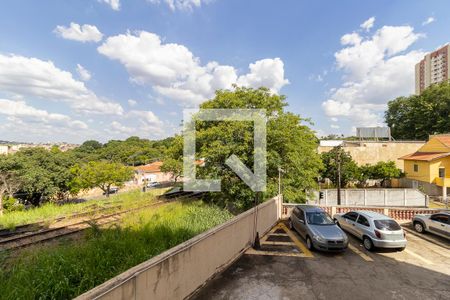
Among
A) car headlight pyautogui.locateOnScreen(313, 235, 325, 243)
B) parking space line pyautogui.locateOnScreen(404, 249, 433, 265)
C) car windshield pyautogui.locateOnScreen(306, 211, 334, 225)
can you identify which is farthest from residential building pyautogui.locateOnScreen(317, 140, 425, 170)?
car headlight pyautogui.locateOnScreen(313, 235, 325, 243)

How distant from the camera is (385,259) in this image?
7.74m

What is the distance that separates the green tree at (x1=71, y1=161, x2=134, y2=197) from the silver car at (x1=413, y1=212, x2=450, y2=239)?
3346 cm

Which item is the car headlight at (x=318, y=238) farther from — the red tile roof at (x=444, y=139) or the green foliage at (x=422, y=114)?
the green foliage at (x=422, y=114)

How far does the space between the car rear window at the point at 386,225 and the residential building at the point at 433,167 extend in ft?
76.3

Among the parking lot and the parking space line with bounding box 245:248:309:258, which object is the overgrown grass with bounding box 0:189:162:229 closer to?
the parking space line with bounding box 245:248:309:258

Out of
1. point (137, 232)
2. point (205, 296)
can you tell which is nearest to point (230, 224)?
point (205, 296)

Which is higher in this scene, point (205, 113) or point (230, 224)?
point (205, 113)

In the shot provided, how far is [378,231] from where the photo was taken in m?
8.30

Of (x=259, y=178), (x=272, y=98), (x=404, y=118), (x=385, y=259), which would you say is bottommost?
(x=385, y=259)

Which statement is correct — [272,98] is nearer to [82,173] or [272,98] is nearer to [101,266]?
[101,266]

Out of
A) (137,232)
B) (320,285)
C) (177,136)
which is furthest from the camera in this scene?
(177,136)

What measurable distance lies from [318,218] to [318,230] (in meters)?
0.97

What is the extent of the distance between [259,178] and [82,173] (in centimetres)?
2750

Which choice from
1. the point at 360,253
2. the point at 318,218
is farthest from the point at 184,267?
the point at 360,253
